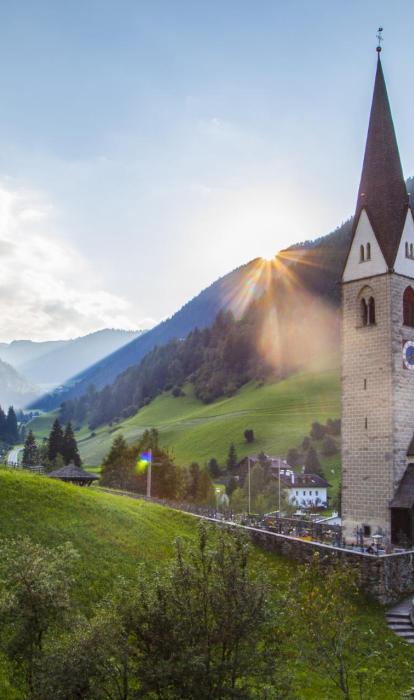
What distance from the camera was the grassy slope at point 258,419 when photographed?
496 ft

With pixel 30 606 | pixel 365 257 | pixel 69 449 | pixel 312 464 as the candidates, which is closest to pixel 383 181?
pixel 365 257

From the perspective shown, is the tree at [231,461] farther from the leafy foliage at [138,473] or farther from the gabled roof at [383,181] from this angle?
the gabled roof at [383,181]

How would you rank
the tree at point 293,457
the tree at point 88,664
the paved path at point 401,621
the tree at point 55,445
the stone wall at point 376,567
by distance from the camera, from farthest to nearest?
the tree at point 293,457 < the tree at point 55,445 < the stone wall at point 376,567 < the paved path at point 401,621 < the tree at point 88,664

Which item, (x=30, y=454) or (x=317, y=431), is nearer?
(x=30, y=454)

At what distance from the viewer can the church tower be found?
141 ft

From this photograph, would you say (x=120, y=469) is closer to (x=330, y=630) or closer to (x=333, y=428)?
(x=330, y=630)

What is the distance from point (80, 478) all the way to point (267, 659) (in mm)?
41445

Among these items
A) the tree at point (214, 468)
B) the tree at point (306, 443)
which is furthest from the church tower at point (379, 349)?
the tree at point (306, 443)

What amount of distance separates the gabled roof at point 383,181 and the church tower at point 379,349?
68 mm

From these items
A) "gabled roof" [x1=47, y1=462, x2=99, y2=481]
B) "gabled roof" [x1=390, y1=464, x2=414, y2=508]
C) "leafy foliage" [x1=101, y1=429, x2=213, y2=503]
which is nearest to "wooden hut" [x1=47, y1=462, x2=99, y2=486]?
"gabled roof" [x1=47, y1=462, x2=99, y2=481]

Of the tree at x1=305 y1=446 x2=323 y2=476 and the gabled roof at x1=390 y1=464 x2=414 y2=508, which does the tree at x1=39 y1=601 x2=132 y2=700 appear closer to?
the gabled roof at x1=390 y1=464 x2=414 y2=508

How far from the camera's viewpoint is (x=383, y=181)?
156 feet

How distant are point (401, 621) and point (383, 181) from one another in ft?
98.6

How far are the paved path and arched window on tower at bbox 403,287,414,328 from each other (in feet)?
66.3
